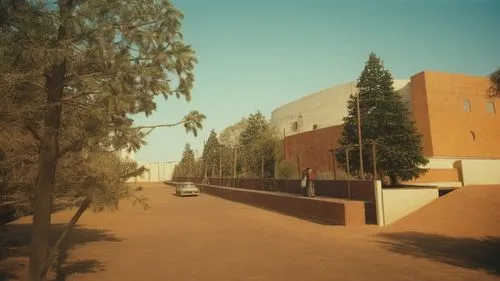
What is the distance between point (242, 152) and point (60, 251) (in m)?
42.9

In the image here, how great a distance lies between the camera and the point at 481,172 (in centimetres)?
2906

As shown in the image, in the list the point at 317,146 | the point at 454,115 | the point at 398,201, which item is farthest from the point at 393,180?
the point at 317,146

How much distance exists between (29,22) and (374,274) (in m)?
7.64

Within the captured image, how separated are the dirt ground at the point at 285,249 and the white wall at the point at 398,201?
0.52m

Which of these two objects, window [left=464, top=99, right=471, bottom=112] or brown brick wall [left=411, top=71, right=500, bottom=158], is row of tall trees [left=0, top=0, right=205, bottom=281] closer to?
brown brick wall [left=411, top=71, right=500, bottom=158]

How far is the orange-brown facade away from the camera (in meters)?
36.2

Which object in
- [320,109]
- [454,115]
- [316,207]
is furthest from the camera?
[320,109]

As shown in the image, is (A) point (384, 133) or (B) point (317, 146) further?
(B) point (317, 146)

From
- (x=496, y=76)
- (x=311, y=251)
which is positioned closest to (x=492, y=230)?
(x=496, y=76)

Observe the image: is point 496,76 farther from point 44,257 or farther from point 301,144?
point 301,144

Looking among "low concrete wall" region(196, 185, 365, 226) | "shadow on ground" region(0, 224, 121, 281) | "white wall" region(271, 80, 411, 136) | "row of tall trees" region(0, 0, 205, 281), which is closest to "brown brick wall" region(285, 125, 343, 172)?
"white wall" region(271, 80, 411, 136)

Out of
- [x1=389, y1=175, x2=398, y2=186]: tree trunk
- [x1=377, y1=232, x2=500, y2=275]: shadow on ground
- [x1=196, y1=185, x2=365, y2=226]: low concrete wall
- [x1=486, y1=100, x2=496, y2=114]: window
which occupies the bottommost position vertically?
[x1=377, y1=232, x2=500, y2=275]: shadow on ground

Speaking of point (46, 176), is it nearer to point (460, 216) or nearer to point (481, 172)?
point (460, 216)

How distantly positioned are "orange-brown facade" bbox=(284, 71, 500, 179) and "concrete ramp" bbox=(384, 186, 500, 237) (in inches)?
730
